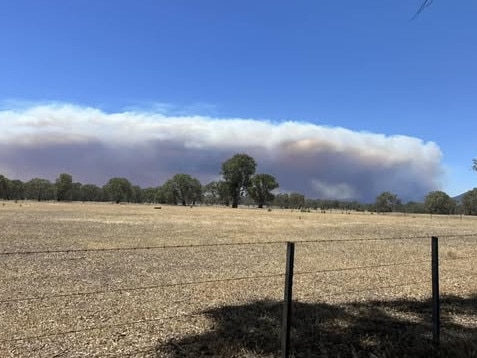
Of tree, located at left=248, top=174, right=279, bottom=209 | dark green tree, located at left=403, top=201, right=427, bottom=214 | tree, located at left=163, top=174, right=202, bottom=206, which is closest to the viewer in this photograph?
tree, located at left=248, top=174, right=279, bottom=209

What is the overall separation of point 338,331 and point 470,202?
166 m

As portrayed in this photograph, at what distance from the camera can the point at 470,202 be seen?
517ft

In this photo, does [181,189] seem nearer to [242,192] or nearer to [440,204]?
[242,192]

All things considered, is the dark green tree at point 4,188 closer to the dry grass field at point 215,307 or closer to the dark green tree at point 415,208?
the dark green tree at point 415,208

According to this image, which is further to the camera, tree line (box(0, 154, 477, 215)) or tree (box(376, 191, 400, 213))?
tree (box(376, 191, 400, 213))

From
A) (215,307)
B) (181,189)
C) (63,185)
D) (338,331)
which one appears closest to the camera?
(338,331)

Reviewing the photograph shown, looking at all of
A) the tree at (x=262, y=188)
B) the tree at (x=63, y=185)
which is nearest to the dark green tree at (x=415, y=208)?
the tree at (x=262, y=188)

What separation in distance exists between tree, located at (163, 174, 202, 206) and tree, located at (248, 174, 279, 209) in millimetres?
42053

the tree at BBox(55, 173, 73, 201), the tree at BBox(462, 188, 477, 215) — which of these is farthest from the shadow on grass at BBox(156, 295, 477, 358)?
the tree at BBox(55, 173, 73, 201)

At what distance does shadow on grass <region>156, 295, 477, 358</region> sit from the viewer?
6547mm

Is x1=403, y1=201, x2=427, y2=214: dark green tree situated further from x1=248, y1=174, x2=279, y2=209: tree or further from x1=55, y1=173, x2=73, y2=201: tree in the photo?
x1=55, y1=173, x2=73, y2=201: tree

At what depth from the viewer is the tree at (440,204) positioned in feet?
530

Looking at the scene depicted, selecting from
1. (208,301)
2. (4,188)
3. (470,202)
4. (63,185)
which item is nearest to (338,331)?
(208,301)

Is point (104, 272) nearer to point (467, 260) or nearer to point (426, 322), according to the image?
point (426, 322)
